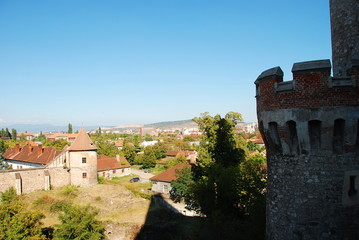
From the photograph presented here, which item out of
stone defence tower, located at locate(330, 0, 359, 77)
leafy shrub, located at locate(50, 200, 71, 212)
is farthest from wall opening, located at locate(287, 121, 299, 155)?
leafy shrub, located at locate(50, 200, 71, 212)

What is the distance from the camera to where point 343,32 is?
739cm

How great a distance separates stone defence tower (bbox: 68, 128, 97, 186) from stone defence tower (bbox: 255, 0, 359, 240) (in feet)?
117

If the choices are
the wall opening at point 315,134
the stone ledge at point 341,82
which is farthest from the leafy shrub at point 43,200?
the stone ledge at point 341,82

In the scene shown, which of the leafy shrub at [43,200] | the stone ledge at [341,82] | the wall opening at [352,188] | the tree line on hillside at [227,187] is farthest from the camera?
the leafy shrub at [43,200]

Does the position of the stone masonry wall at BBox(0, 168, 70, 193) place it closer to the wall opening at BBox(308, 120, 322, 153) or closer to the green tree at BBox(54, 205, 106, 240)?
the green tree at BBox(54, 205, 106, 240)

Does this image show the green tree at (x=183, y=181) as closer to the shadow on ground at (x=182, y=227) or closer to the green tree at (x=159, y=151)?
the shadow on ground at (x=182, y=227)

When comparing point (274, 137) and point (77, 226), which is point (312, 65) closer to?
point (274, 137)

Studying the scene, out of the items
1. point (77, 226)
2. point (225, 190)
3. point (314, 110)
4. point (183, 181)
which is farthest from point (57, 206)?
point (314, 110)

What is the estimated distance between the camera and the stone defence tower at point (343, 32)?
708 centimetres

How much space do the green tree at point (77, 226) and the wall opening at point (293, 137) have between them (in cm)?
1871

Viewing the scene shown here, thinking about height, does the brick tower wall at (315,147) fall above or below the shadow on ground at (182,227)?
above

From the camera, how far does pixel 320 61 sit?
6.26 metres

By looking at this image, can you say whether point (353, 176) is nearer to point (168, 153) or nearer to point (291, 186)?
point (291, 186)

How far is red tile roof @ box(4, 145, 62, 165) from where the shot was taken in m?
42.0
